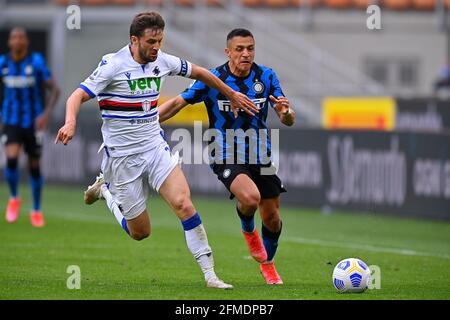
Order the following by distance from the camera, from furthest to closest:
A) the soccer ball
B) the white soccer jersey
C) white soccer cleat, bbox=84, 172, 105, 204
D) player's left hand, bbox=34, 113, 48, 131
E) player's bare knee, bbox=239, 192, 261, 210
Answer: player's left hand, bbox=34, 113, 48, 131
white soccer cleat, bbox=84, 172, 105, 204
player's bare knee, bbox=239, 192, 261, 210
the white soccer jersey
the soccer ball

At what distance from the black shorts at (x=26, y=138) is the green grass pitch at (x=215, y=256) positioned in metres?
1.05

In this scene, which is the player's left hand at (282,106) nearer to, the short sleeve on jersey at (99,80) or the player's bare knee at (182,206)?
A: the player's bare knee at (182,206)

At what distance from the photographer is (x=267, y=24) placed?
25812 millimetres


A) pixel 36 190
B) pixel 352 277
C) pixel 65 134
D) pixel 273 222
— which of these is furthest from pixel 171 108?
pixel 36 190

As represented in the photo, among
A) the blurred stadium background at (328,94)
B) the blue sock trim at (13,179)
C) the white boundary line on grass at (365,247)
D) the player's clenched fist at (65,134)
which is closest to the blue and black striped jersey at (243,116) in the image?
the blurred stadium background at (328,94)

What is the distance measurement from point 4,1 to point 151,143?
60.9 ft

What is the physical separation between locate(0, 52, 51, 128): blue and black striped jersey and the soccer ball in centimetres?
768

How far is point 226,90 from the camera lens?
31.2ft

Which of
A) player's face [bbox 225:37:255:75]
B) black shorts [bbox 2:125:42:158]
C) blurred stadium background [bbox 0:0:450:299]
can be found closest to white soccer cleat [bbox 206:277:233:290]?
player's face [bbox 225:37:255:75]

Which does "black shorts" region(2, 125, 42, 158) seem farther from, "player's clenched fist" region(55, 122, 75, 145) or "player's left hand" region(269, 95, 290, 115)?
"player's clenched fist" region(55, 122, 75, 145)

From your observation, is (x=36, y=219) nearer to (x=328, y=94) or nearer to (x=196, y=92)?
(x=196, y=92)

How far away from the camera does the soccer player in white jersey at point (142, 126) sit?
30.3ft

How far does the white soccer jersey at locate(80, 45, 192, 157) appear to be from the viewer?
9266mm

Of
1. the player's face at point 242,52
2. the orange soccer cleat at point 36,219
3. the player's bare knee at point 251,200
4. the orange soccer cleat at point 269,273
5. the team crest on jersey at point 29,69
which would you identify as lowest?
the orange soccer cleat at point 36,219
